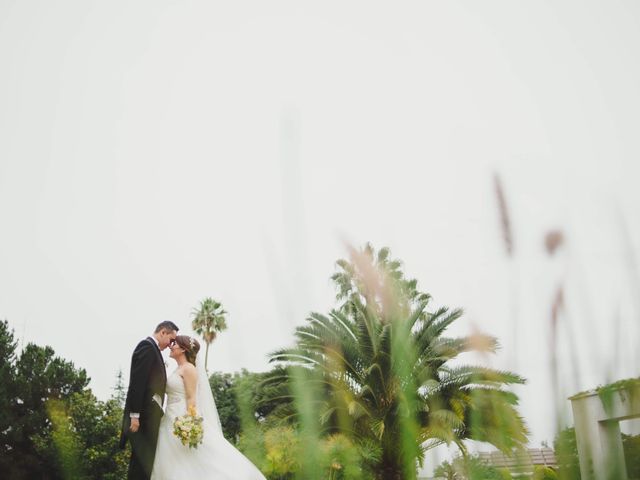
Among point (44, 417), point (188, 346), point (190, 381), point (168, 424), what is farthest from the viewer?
point (44, 417)

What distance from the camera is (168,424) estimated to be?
18.7ft

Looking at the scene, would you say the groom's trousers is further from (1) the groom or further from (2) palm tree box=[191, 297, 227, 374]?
(2) palm tree box=[191, 297, 227, 374]

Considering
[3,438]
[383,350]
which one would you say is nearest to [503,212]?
[383,350]

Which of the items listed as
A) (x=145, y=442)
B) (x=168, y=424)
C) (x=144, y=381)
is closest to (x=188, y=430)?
(x=168, y=424)

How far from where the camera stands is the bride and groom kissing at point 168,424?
5352 millimetres

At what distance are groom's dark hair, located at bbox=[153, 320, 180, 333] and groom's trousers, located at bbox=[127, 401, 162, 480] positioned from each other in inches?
33.7

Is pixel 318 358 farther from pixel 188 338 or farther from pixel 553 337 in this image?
pixel 553 337

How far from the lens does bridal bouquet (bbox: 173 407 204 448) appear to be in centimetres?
541

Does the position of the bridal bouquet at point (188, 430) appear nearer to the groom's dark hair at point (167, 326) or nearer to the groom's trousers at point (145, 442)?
the groom's trousers at point (145, 442)

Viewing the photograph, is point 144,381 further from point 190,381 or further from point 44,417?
point 44,417

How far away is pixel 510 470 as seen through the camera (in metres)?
1.87

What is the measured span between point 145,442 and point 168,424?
25 centimetres

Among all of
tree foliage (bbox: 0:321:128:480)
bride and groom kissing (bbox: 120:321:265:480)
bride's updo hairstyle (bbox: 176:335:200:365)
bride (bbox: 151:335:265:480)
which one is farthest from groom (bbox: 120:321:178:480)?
tree foliage (bbox: 0:321:128:480)

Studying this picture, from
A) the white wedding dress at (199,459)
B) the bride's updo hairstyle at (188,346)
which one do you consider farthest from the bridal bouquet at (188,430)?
the bride's updo hairstyle at (188,346)
